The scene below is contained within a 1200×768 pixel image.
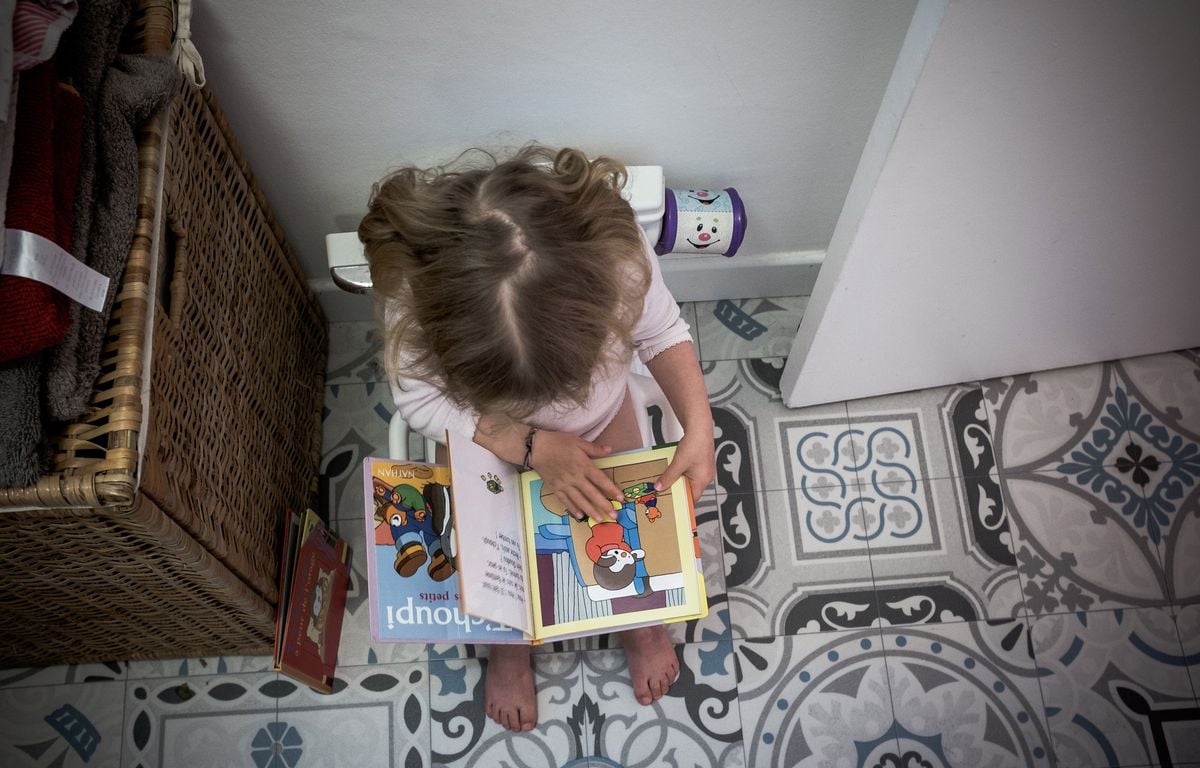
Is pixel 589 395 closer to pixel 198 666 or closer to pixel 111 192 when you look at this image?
pixel 111 192

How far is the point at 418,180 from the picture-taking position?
0.81 meters

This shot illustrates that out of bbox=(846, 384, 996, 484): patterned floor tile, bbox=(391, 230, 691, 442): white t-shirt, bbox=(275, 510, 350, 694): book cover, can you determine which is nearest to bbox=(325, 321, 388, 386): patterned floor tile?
bbox=(275, 510, 350, 694): book cover

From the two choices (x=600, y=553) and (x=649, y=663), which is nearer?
(x=600, y=553)

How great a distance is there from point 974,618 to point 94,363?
1.07 metres

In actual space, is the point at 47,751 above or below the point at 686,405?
below

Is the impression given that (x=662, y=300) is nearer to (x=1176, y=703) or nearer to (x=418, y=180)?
(x=418, y=180)

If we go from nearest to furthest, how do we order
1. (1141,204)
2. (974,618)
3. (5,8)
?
(5,8), (1141,204), (974,618)

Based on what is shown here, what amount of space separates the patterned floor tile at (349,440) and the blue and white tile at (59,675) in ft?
1.09

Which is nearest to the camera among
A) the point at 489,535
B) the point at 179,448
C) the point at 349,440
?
the point at 179,448

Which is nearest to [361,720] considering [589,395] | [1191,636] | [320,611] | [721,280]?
[320,611]

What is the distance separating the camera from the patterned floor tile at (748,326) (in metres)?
1.29

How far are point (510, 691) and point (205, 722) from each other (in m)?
0.40

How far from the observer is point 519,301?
70 centimetres

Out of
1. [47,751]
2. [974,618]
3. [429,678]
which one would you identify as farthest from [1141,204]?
[47,751]
